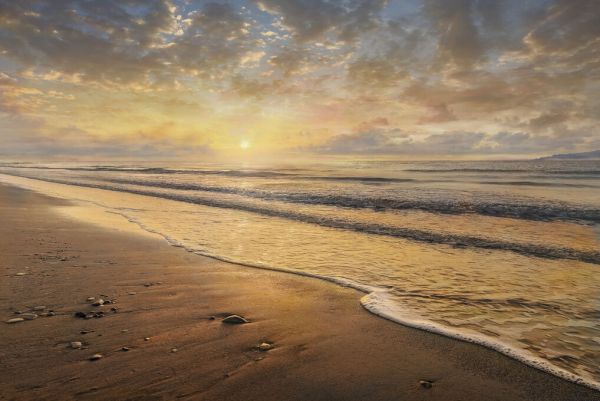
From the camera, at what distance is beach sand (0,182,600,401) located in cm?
340

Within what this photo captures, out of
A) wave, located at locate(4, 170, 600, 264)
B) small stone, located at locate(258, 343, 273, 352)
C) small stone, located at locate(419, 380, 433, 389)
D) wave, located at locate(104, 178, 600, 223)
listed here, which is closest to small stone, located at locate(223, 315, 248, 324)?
small stone, located at locate(258, 343, 273, 352)

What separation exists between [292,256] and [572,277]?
231 inches

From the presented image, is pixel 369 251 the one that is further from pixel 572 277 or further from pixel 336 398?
pixel 336 398

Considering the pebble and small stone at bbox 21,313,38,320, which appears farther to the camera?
small stone at bbox 21,313,38,320

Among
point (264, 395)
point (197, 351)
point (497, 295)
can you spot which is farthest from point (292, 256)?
point (264, 395)

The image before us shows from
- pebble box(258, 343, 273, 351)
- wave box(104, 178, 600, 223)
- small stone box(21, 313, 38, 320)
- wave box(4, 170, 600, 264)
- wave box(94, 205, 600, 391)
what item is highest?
wave box(104, 178, 600, 223)

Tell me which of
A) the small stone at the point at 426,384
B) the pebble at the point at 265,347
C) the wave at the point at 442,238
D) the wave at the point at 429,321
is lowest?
the wave at the point at 429,321

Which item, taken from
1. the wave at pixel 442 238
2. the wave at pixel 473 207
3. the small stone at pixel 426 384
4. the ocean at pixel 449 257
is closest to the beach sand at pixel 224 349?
the small stone at pixel 426 384

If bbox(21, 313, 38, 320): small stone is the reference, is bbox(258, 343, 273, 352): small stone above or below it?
below

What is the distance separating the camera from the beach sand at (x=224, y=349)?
11.2ft

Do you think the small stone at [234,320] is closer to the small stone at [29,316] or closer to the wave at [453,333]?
the wave at [453,333]

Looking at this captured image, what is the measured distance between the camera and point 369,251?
9641 mm

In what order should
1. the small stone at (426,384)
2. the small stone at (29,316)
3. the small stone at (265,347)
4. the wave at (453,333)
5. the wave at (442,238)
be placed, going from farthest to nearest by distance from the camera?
1. the wave at (442,238)
2. the small stone at (29,316)
3. the small stone at (265,347)
4. the wave at (453,333)
5. the small stone at (426,384)

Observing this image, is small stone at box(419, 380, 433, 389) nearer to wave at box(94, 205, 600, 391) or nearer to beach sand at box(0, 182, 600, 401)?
beach sand at box(0, 182, 600, 401)
